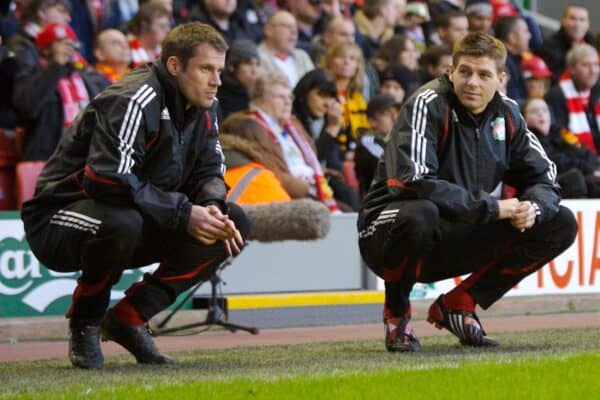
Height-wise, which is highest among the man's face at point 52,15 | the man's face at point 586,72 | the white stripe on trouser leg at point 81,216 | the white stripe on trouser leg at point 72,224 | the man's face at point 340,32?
the man's face at point 52,15

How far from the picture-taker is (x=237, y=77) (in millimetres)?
12109

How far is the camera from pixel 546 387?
533 cm

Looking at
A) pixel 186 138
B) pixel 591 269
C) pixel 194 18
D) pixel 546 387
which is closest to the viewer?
pixel 546 387

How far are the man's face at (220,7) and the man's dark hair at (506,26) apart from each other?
380 centimetres

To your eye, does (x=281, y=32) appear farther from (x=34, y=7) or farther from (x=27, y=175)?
(x=27, y=175)

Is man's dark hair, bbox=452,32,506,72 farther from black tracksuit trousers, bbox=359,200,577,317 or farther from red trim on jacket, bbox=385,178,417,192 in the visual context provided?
black tracksuit trousers, bbox=359,200,577,317

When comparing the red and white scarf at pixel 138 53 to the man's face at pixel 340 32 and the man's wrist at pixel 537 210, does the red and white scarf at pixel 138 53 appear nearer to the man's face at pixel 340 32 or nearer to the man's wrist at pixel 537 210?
the man's face at pixel 340 32

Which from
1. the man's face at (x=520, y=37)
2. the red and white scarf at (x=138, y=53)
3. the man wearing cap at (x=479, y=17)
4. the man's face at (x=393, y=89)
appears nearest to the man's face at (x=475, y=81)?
the red and white scarf at (x=138, y=53)

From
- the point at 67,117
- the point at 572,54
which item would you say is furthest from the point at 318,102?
the point at 572,54

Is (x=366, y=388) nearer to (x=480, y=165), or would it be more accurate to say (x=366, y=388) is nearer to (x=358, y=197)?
(x=480, y=165)

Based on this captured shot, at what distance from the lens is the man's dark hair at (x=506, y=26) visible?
15.8 m

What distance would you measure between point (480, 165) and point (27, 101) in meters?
4.42

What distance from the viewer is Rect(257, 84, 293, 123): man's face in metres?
11.0

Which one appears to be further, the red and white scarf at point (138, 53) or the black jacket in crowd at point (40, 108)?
the red and white scarf at point (138, 53)
